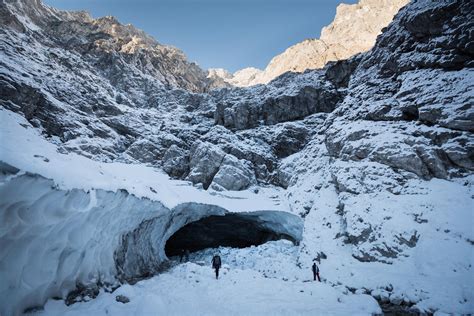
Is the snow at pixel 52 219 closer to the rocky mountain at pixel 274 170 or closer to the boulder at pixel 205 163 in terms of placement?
the rocky mountain at pixel 274 170

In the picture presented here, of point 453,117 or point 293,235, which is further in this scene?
point 293,235

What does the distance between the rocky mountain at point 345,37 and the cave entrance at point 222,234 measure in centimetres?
5501

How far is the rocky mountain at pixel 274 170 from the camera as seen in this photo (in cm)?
839

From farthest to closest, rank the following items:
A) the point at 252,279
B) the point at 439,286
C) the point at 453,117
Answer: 1. the point at 453,117
2. the point at 252,279
3. the point at 439,286

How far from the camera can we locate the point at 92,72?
168 ft

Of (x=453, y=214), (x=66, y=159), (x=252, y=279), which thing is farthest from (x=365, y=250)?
(x=66, y=159)

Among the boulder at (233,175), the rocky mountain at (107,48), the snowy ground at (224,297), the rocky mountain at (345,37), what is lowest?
the snowy ground at (224,297)

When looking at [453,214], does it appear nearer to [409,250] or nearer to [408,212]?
[408,212]

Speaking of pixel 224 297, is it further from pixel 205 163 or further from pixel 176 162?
pixel 176 162

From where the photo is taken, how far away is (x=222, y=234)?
3428 cm

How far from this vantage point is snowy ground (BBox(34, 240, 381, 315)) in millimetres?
8969

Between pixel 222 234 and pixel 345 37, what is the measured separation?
241ft

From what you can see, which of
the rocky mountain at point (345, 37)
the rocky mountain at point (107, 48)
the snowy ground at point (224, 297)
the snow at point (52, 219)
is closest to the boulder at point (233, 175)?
the snowy ground at point (224, 297)

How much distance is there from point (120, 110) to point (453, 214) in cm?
4325
